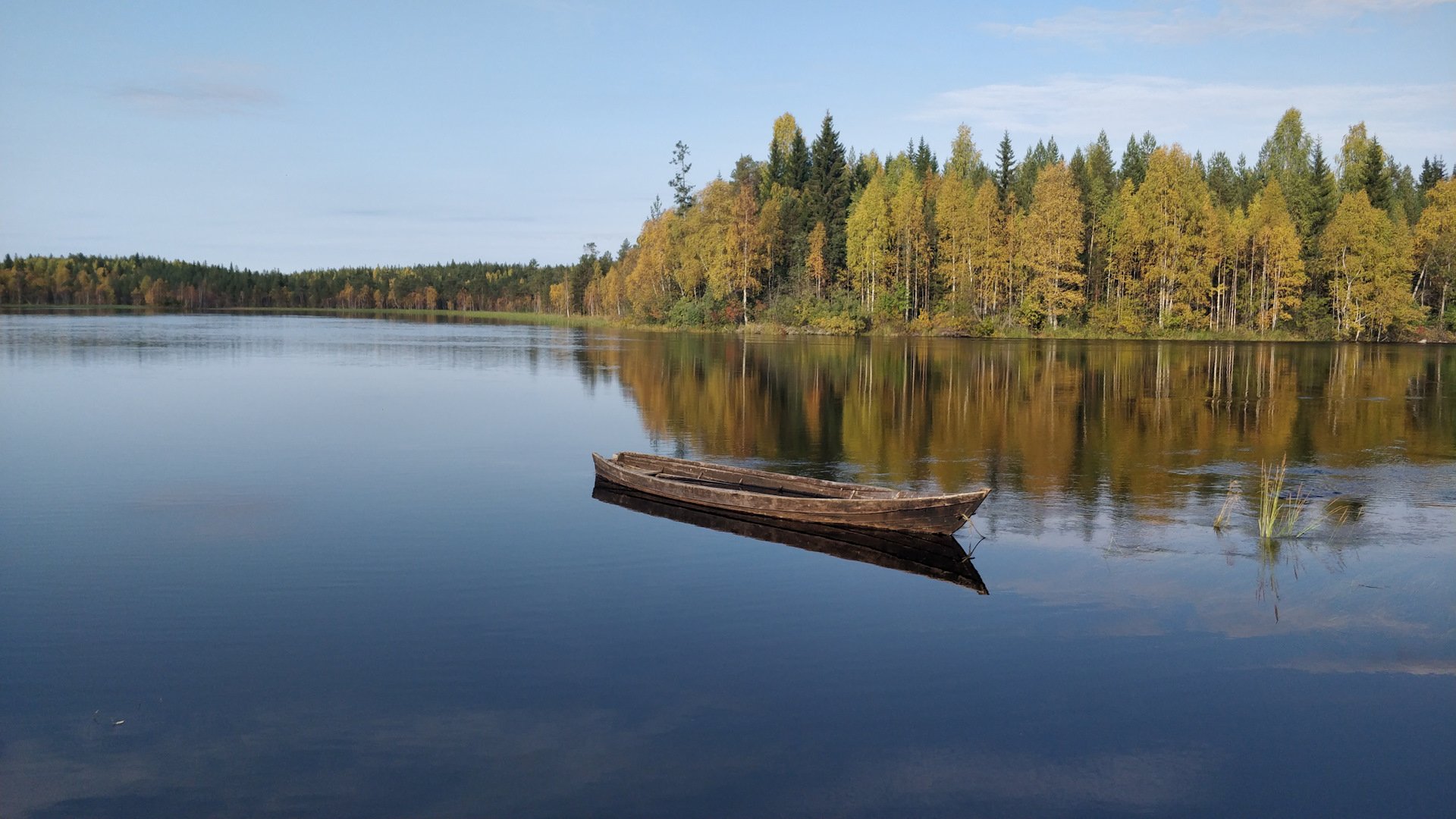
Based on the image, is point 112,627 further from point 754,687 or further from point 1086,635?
point 1086,635

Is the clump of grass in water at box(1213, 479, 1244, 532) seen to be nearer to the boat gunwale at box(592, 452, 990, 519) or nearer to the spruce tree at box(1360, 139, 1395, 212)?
the boat gunwale at box(592, 452, 990, 519)

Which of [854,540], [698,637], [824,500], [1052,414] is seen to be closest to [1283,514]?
[854,540]

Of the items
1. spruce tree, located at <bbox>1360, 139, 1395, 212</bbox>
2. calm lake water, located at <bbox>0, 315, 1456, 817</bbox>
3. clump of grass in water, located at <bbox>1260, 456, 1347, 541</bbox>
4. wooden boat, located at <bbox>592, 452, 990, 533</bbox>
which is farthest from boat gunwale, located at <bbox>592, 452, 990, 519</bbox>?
spruce tree, located at <bbox>1360, 139, 1395, 212</bbox>

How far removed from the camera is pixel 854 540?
15453 mm

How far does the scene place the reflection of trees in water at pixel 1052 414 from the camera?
869 inches

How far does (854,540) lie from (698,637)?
500cm

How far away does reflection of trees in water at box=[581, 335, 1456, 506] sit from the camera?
22.1m

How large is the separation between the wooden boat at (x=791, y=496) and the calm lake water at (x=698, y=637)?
2.52 ft

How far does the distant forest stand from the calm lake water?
6045cm

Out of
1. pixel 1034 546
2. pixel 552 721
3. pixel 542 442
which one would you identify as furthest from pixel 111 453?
pixel 1034 546

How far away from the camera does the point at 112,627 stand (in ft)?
36.6

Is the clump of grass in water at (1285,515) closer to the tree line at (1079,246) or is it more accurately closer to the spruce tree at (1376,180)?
the tree line at (1079,246)

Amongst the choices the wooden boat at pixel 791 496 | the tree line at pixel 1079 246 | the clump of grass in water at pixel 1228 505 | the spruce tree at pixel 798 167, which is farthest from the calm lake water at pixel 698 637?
the spruce tree at pixel 798 167

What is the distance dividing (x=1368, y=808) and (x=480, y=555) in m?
11.3
